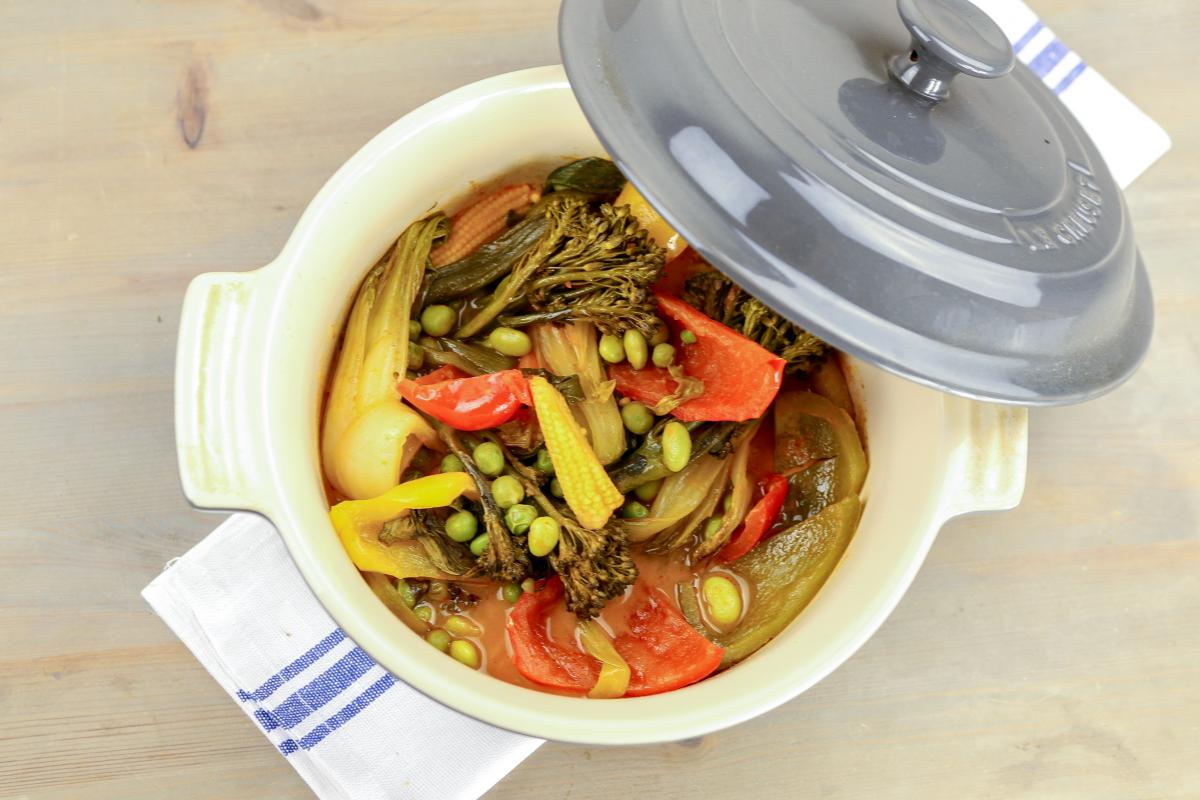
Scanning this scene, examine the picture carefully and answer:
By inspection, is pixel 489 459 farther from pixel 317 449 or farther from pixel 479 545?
pixel 317 449

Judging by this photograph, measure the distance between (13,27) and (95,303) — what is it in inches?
22.8

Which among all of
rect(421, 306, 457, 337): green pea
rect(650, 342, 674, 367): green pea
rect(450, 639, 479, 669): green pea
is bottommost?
rect(450, 639, 479, 669): green pea

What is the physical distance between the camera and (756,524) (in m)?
1.39

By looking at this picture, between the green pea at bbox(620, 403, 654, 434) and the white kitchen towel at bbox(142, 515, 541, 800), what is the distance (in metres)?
0.54

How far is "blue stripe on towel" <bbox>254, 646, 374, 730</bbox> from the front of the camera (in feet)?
4.64

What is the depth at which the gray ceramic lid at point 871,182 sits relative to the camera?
3.04 feet

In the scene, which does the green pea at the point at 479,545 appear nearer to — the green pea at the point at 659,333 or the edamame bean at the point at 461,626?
the edamame bean at the point at 461,626

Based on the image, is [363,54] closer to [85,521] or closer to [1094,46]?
[85,521]

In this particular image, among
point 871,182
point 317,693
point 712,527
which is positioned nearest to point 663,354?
point 712,527

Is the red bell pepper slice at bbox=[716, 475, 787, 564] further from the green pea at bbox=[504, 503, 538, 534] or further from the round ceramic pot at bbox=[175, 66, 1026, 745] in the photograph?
the green pea at bbox=[504, 503, 538, 534]

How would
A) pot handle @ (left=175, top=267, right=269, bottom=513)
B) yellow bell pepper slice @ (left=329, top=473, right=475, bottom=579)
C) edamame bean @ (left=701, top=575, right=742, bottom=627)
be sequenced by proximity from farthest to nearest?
edamame bean @ (left=701, top=575, right=742, bottom=627) < yellow bell pepper slice @ (left=329, top=473, right=475, bottom=579) < pot handle @ (left=175, top=267, right=269, bottom=513)

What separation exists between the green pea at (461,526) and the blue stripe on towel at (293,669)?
0.91 ft

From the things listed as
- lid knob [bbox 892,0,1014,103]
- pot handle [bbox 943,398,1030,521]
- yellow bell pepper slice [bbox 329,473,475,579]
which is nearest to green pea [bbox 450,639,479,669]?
yellow bell pepper slice [bbox 329,473,475,579]

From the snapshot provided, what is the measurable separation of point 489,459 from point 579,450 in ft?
0.48
